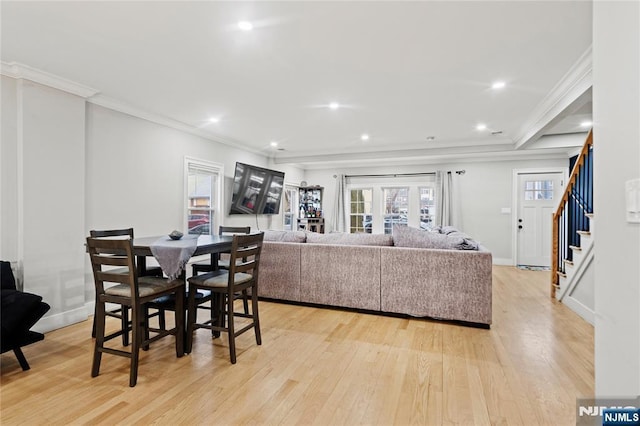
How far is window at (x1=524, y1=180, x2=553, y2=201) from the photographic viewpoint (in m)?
6.24

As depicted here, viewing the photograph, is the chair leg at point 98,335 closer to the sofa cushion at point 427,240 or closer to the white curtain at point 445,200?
the sofa cushion at point 427,240

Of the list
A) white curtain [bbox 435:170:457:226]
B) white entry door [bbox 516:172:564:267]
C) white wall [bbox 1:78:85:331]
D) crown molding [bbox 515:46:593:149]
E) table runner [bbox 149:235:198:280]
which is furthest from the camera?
white curtain [bbox 435:170:457:226]

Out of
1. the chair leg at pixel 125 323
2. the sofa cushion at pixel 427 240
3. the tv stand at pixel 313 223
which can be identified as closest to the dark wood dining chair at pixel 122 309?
the chair leg at pixel 125 323

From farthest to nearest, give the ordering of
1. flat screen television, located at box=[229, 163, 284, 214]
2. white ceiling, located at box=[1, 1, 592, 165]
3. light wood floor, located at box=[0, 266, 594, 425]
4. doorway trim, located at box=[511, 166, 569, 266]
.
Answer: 1. doorway trim, located at box=[511, 166, 569, 266]
2. flat screen television, located at box=[229, 163, 284, 214]
3. white ceiling, located at box=[1, 1, 592, 165]
4. light wood floor, located at box=[0, 266, 594, 425]

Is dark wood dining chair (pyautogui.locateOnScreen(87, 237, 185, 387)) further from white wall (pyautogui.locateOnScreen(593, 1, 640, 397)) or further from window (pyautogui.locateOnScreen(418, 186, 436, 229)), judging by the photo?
window (pyautogui.locateOnScreen(418, 186, 436, 229))

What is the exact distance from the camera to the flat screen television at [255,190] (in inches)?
219

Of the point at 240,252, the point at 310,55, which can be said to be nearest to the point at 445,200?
the point at 310,55

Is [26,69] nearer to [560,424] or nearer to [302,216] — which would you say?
[560,424]

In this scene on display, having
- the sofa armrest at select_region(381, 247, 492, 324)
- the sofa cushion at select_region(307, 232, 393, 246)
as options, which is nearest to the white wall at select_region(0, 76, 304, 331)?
the sofa cushion at select_region(307, 232, 393, 246)

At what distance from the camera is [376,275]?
343 centimetres

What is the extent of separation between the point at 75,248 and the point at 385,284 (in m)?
3.14

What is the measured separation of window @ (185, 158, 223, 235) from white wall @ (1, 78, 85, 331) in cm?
154

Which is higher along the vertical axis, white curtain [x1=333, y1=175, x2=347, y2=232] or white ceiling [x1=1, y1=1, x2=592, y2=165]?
white ceiling [x1=1, y1=1, x2=592, y2=165]

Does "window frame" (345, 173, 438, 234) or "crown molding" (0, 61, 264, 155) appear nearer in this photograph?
"crown molding" (0, 61, 264, 155)
